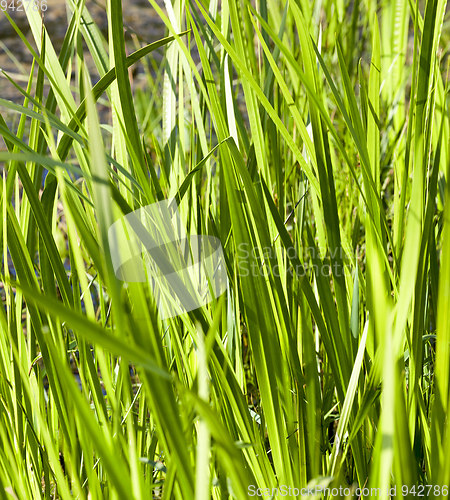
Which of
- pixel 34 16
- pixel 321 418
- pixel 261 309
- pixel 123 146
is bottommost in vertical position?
pixel 321 418

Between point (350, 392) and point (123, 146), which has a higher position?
point (123, 146)

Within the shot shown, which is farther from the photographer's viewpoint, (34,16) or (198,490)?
(34,16)

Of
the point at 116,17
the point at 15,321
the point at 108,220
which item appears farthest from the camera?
the point at 15,321

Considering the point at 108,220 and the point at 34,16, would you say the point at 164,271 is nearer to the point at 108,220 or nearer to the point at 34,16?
the point at 108,220

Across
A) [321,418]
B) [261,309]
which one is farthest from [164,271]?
[321,418]

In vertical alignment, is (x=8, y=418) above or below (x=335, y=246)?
below

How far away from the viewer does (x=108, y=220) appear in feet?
0.42

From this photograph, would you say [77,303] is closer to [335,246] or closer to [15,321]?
[15,321]

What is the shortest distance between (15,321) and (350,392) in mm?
291

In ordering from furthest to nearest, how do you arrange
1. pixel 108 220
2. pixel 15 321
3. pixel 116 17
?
pixel 15 321 → pixel 116 17 → pixel 108 220

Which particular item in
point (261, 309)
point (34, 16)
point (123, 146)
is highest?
point (34, 16)

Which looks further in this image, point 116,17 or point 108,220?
point 116,17

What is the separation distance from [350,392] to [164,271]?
0.14 meters

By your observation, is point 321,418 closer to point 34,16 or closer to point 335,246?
point 335,246
